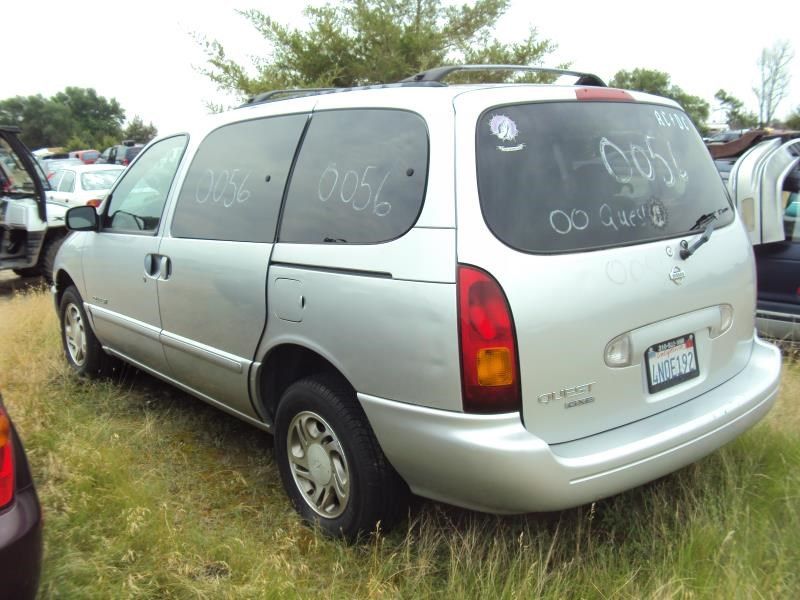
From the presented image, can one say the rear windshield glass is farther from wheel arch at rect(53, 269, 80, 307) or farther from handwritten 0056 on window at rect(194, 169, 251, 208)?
wheel arch at rect(53, 269, 80, 307)

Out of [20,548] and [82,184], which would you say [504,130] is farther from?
[82,184]

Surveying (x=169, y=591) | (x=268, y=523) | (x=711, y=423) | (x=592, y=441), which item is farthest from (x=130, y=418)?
(x=711, y=423)

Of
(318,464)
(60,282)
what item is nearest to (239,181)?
(318,464)

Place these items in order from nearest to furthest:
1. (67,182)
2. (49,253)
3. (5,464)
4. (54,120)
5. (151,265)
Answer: (5,464)
(151,265)
(49,253)
(67,182)
(54,120)

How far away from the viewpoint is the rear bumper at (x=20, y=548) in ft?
6.36

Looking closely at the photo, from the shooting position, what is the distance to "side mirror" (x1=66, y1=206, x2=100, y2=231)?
4301mm

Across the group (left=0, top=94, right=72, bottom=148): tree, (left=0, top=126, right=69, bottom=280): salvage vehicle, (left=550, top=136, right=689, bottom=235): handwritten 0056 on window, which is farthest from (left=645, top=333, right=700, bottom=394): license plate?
(left=0, top=94, right=72, bottom=148): tree

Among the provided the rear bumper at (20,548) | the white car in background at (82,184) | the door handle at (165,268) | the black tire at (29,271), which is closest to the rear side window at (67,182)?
the white car in background at (82,184)

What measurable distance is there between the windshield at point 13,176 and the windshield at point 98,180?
2.75m

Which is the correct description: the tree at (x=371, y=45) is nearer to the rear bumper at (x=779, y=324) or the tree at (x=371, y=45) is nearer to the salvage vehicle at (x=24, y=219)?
the salvage vehicle at (x=24, y=219)

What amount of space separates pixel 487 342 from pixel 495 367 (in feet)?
0.27

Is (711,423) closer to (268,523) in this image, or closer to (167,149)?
(268,523)

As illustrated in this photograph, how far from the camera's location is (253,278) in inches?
120

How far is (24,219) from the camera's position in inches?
338
